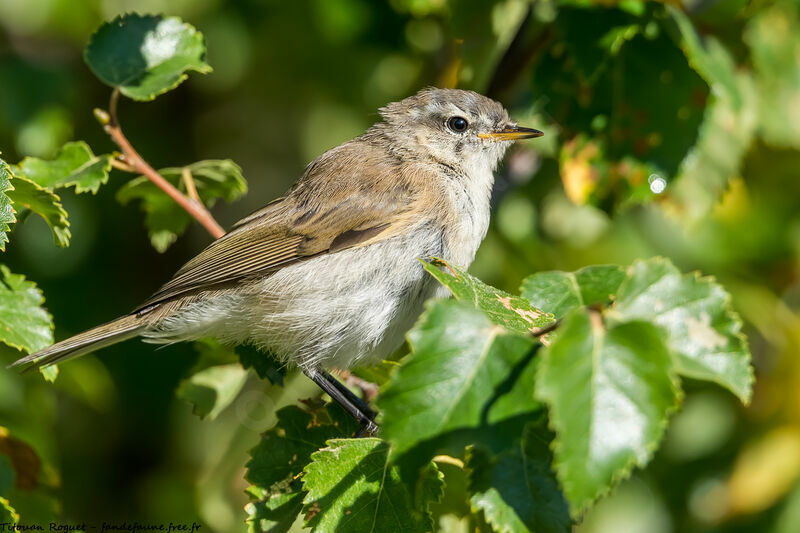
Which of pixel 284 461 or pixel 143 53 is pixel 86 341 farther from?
pixel 143 53

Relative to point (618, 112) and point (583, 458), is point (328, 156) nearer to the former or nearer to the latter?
point (618, 112)

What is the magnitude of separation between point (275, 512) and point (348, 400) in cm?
54

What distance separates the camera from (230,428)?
400cm

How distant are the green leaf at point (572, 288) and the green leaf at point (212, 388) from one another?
1.28 m

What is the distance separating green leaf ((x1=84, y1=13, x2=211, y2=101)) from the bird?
714 mm

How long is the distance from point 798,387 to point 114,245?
3.61 meters

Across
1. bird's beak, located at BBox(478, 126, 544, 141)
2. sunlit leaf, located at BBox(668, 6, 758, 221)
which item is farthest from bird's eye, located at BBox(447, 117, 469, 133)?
sunlit leaf, located at BBox(668, 6, 758, 221)

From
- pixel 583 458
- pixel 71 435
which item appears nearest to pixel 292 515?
pixel 583 458

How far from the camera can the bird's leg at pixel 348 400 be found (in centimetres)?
266

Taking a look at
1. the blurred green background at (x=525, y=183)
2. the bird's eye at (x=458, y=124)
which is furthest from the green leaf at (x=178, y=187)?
the bird's eye at (x=458, y=124)

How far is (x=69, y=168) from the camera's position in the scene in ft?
9.04

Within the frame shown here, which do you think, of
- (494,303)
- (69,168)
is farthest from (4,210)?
(494,303)

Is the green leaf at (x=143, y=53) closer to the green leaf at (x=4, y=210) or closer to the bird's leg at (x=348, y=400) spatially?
the green leaf at (x=4, y=210)

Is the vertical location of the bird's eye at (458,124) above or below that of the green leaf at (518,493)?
above
